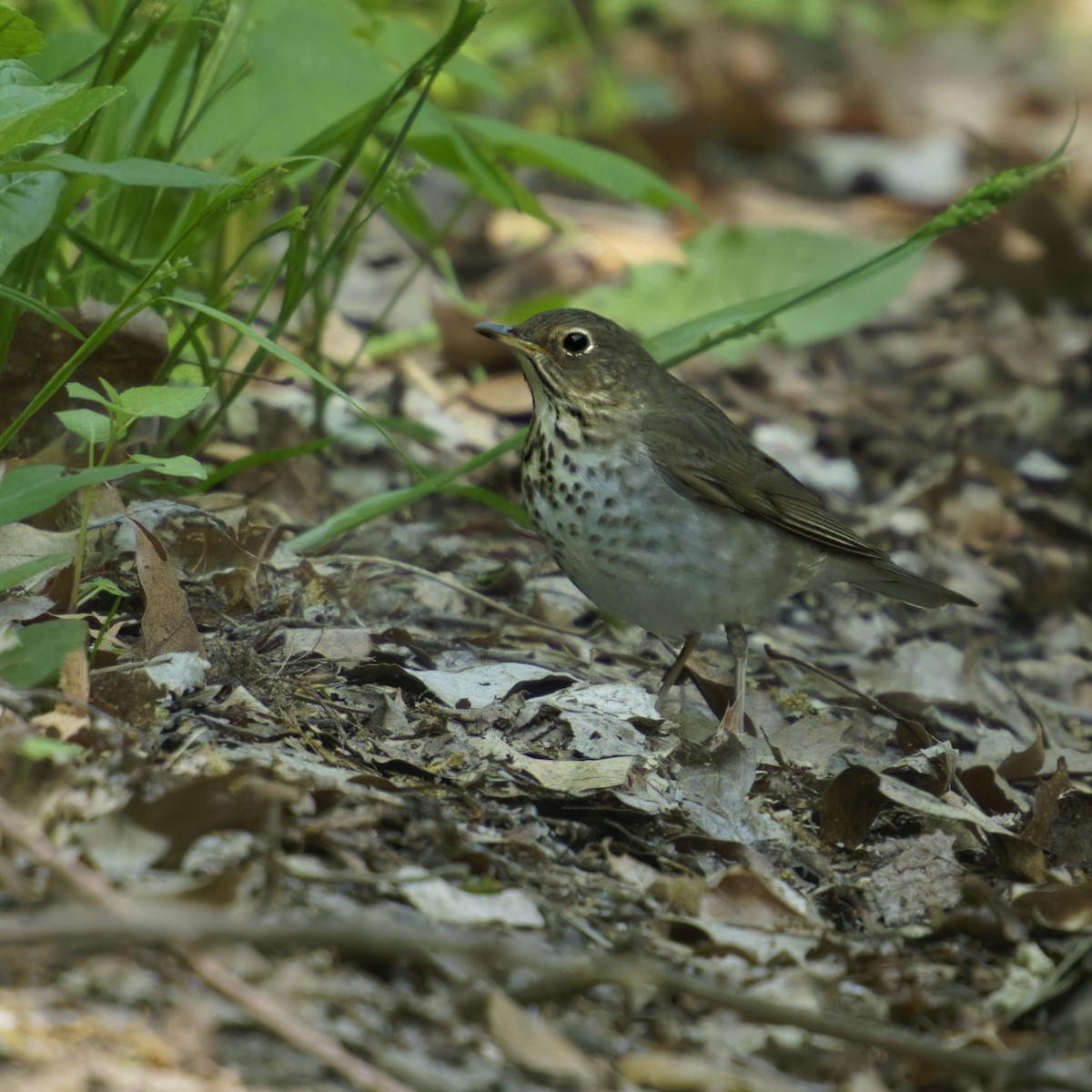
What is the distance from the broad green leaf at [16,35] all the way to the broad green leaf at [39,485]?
3.20ft

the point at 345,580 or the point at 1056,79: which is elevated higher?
the point at 1056,79

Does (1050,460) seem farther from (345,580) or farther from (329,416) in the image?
(345,580)

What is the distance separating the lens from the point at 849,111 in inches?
466

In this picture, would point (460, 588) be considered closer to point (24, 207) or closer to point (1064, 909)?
point (24, 207)

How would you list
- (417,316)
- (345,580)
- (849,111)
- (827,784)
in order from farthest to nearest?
(849,111) → (417,316) → (345,580) → (827,784)

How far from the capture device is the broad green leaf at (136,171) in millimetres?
3229

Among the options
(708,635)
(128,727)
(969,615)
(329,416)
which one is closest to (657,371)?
(708,635)

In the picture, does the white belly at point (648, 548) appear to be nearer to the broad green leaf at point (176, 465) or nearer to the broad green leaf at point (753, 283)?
the broad green leaf at point (176, 465)

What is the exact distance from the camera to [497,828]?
3.34 m

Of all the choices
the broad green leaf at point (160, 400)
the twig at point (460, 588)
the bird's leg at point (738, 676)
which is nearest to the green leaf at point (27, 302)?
the broad green leaf at point (160, 400)

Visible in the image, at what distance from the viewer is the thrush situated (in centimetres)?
453

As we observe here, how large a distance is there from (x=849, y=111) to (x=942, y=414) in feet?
15.9

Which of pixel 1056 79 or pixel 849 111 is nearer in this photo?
pixel 849 111

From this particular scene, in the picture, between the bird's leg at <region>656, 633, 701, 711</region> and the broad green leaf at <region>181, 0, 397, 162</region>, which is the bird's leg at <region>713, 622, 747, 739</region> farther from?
the broad green leaf at <region>181, 0, 397, 162</region>
